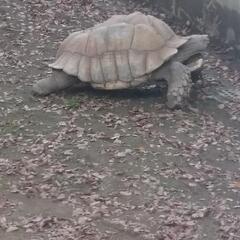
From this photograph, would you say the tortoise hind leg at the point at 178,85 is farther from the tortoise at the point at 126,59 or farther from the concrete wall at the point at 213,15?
the concrete wall at the point at 213,15

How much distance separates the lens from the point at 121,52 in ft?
27.0

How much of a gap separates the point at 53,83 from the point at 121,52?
102 cm

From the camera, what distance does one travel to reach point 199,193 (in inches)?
244

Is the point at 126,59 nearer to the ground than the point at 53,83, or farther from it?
farther from it

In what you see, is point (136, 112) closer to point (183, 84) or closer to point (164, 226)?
point (183, 84)

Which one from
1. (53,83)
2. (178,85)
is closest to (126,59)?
(178,85)

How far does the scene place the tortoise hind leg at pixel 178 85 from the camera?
317 inches

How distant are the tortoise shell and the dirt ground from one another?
311mm

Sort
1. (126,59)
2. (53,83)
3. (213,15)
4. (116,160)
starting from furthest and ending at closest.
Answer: (213,15), (53,83), (126,59), (116,160)

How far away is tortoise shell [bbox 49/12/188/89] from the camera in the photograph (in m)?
8.23

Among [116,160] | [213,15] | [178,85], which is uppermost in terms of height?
[213,15]

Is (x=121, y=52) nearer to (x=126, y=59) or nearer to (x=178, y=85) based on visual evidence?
(x=126, y=59)

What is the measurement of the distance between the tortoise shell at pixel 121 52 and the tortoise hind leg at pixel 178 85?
Result: 19cm

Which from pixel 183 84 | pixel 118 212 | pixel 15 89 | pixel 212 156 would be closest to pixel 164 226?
pixel 118 212
